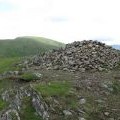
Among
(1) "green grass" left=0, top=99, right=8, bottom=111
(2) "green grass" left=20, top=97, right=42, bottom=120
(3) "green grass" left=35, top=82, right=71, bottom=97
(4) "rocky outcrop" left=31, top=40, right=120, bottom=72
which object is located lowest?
(1) "green grass" left=0, top=99, right=8, bottom=111

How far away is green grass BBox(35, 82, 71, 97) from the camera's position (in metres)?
36.8

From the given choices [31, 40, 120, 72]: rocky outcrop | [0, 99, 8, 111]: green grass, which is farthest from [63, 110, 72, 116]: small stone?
[31, 40, 120, 72]: rocky outcrop

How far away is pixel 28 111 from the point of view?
33656mm

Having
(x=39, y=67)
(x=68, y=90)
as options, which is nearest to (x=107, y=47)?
(x=39, y=67)

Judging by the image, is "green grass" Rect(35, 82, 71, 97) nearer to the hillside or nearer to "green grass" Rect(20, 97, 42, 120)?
the hillside

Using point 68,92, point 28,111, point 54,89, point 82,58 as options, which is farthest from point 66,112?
point 82,58

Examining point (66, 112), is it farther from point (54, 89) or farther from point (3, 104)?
point (3, 104)

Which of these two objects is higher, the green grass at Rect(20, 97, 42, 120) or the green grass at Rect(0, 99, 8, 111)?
the green grass at Rect(20, 97, 42, 120)

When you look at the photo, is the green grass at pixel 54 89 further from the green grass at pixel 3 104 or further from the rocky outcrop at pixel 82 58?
the rocky outcrop at pixel 82 58

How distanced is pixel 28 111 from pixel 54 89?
5707 mm

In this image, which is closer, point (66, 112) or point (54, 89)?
point (66, 112)

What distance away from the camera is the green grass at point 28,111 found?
32.5 metres

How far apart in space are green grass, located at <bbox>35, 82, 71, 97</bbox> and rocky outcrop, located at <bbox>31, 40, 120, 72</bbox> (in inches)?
574

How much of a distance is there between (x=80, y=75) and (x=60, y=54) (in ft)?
51.0
